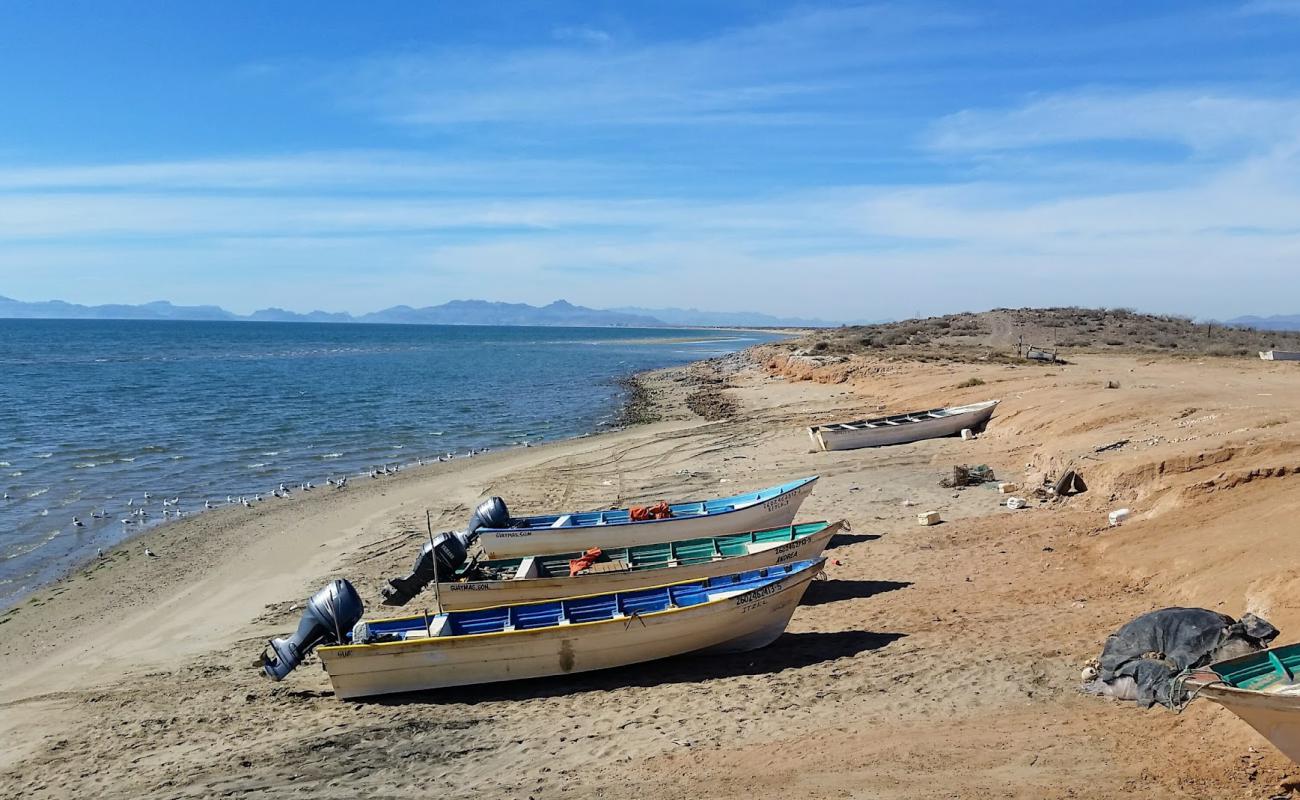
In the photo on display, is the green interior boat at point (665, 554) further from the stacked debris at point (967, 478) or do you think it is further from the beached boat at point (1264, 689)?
the beached boat at point (1264, 689)

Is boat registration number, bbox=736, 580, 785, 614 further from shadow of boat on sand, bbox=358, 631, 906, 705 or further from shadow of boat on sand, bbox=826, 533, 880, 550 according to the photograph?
shadow of boat on sand, bbox=826, 533, 880, 550

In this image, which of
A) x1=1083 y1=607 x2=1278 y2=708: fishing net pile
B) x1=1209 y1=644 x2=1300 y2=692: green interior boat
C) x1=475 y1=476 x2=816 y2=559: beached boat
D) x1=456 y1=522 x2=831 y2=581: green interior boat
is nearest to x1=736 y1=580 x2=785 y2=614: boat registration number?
x1=456 y1=522 x2=831 y2=581: green interior boat

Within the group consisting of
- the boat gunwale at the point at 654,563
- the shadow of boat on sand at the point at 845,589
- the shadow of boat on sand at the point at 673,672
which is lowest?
the shadow of boat on sand at the point at 673,672

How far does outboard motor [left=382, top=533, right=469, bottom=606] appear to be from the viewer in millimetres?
13023

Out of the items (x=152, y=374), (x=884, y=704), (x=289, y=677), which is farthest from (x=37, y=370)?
(x=884, y=704)

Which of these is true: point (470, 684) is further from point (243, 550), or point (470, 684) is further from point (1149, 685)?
point (243, 550)

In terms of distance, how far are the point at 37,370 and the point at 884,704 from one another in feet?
262

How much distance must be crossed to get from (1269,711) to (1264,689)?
3.39 ft

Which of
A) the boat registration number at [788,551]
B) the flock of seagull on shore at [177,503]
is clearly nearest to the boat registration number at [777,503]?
the boat registration number at [788,551]

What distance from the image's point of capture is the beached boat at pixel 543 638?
10508 millimetres

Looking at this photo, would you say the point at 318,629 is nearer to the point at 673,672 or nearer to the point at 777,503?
the point at 673,672

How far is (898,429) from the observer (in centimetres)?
2458

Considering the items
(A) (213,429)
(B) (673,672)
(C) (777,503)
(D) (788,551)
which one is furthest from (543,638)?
(A) (213,429)

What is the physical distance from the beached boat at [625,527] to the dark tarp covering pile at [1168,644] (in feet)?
23.5
